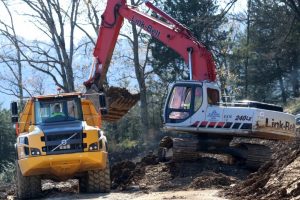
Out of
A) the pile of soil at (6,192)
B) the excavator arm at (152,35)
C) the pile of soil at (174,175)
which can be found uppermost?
the excavator arm at (152,35)

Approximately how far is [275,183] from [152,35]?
10.6 metres

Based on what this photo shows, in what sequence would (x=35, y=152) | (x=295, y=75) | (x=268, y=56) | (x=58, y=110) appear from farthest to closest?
(x=295, y=75) < (x=268, y=56) < (x=58, y=110) < (x=35, y=152)

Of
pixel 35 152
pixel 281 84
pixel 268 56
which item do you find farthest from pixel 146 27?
pixel 281 84

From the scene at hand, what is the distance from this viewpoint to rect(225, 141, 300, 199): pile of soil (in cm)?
1082

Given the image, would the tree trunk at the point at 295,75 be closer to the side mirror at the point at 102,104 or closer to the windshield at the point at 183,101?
the windshield at the point at 183,101

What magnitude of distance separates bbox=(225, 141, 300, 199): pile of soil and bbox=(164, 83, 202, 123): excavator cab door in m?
5.82

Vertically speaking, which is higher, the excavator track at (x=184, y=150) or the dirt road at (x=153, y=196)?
the excavator track at (x=184, y=150)

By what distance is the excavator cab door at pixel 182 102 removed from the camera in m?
19.4

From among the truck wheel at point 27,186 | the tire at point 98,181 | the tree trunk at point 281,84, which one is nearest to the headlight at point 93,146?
the tire at point 98,181

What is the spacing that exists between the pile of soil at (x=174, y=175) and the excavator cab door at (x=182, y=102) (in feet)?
4.42

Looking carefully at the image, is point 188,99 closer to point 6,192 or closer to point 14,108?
point 14,108

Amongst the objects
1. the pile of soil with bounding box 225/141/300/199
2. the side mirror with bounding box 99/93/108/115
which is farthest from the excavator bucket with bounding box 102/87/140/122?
the pile of soil with bounding box 225/141/300/199

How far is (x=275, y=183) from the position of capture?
38.3 ft

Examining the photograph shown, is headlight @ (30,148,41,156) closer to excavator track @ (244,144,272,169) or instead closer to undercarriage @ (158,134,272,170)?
undercarriage @ (158,134,272,170)
